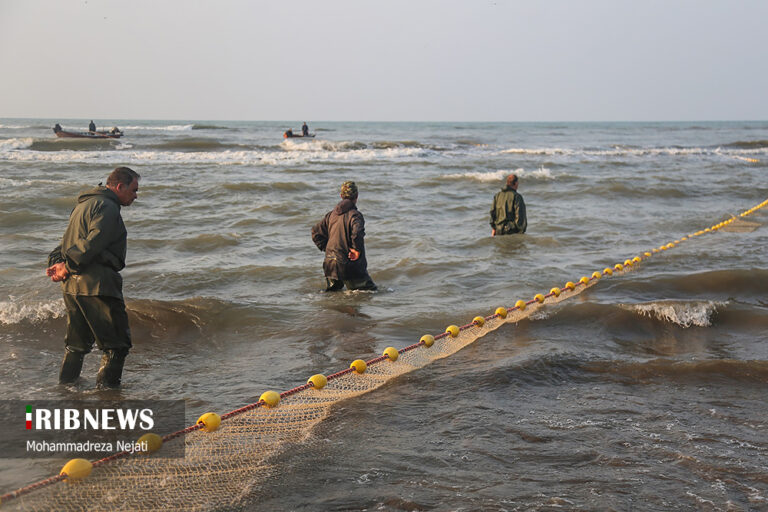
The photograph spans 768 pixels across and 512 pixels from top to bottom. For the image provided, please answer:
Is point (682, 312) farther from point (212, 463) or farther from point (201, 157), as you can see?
point (201, 157)

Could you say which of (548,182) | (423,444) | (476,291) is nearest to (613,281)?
(476,291)

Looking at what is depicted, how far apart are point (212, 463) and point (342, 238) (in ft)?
13.3

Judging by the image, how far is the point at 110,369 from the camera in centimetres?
477

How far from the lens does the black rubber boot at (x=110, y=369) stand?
4.72m

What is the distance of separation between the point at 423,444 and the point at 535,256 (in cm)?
694

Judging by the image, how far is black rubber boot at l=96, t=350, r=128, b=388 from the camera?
15.5ft

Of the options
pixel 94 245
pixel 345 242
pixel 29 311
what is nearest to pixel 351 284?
pixel 345 242

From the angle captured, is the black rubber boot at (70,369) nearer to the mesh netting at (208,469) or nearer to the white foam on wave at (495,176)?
the mesh netting at (208,469)

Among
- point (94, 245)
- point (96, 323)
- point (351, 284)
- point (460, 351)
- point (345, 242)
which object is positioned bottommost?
point (460, 351)

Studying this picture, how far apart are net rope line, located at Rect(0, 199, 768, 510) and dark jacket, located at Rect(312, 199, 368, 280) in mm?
2426

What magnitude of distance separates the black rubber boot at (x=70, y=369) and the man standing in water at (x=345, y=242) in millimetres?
3078

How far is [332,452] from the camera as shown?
12.6 ft

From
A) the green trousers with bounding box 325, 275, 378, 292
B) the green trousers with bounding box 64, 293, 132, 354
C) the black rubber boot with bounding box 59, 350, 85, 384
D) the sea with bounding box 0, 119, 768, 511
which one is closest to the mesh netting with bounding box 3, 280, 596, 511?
the sea with bounding box 0, 119, 768, 511

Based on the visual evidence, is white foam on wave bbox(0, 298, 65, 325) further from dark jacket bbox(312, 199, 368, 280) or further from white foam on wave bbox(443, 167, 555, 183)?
white foam on wave bbox(443, 167, 555, 183)
